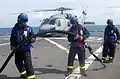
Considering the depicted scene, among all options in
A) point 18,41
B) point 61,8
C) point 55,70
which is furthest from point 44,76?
point 61,8

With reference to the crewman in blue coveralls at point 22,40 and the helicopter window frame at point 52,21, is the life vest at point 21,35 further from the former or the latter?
the helicopter window frame at point 52,21

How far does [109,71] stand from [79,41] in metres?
1.94

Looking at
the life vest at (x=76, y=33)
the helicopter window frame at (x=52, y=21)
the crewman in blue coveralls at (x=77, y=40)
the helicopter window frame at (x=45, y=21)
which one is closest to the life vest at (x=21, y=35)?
the life vest at (x=76, y=33)

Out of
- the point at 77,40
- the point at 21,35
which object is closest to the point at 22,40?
the point at 21,35

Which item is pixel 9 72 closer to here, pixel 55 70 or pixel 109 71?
pixel 55 70

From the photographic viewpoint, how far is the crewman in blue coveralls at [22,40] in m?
9.63

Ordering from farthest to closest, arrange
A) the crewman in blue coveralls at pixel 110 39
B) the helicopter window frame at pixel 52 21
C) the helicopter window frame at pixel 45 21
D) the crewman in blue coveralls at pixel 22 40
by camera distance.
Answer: the helicopter window frame at pixel 45 21, the helicopter window frame at pixel 52 21, the crewman in blue coveralls at pixel 110 39, the crewman in blue coveralls at pixel 22 40

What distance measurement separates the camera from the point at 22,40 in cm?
954

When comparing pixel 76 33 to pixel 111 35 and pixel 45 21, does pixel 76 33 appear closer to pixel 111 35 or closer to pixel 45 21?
pixel 111 35

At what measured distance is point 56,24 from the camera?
124 ft

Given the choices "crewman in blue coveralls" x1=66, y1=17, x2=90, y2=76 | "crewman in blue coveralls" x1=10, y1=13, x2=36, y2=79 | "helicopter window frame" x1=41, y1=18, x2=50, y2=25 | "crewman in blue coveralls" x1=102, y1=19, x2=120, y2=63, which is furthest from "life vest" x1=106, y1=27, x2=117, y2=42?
"helicopter window frame" x1=41, y1=18, x2=50, y2=25

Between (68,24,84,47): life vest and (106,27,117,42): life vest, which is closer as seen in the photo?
(68,24,84,47): life vest

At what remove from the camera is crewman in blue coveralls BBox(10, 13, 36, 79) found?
963 cm

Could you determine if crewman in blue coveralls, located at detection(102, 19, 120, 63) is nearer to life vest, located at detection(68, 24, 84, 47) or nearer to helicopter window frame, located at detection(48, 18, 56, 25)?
life vest, located at detection(68, 24, 84, 47)
